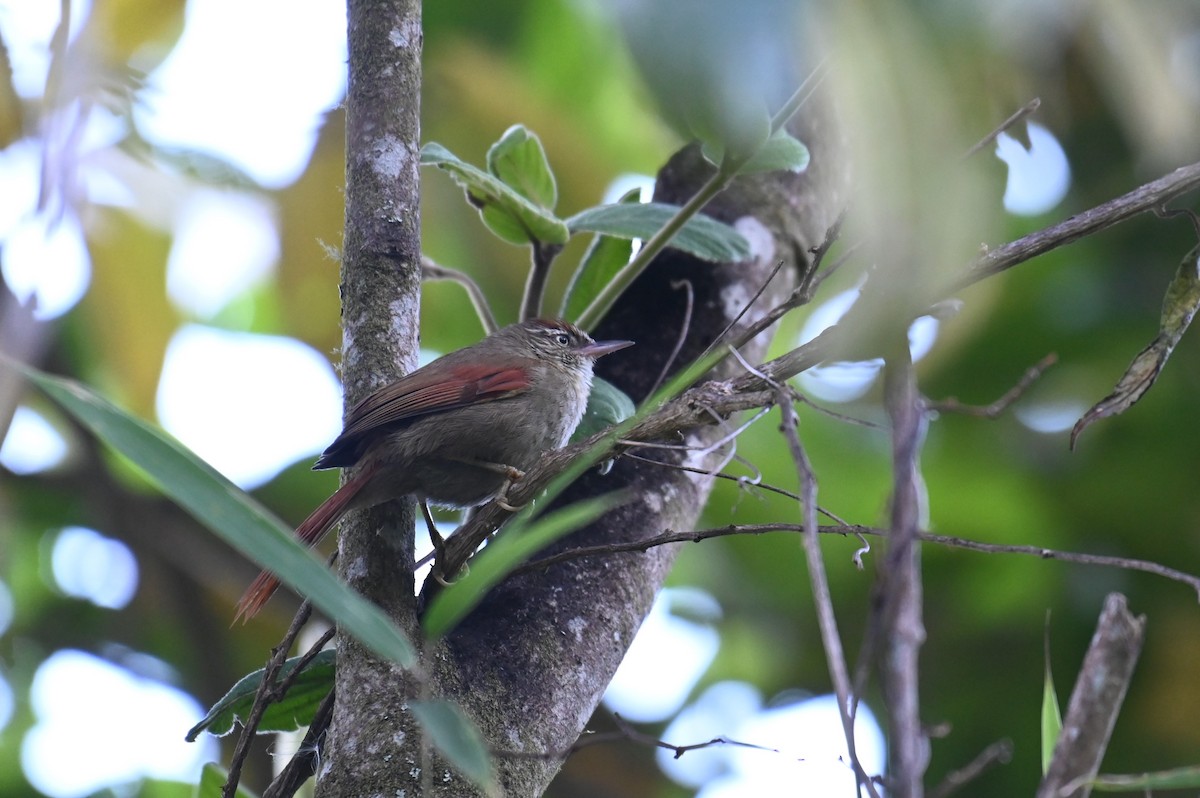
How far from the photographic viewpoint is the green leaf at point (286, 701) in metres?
2.45

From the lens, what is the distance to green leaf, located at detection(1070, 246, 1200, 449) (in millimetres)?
2137

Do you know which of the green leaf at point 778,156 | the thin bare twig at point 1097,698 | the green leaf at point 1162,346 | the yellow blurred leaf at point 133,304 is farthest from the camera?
the yellow blurred leaf at point 133,304

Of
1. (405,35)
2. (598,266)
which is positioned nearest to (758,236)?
(598,266)

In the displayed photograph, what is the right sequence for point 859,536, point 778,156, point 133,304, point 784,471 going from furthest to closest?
point 784,471
point 133,304
point 778,156
point 859,536

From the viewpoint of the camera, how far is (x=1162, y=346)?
2.14m

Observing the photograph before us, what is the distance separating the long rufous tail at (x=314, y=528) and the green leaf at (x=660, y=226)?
34.0 inches

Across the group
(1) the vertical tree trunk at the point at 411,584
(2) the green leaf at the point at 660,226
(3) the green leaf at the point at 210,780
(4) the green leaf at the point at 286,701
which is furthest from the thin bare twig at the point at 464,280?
(3) the green leaf at the point at 210,780

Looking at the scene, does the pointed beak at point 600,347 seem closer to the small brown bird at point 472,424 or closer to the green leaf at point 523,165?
the small brown bird at point 472,424

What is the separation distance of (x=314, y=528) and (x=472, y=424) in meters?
0.78

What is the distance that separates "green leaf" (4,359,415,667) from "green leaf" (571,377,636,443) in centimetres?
139

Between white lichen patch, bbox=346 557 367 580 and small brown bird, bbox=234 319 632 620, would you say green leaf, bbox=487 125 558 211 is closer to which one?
small brown bird, bbox=234 319 632 620

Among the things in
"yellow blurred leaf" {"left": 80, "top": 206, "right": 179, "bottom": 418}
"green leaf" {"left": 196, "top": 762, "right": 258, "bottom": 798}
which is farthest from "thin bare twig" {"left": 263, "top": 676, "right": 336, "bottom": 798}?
"yellow blurred leaf" {"left": 80, "top": 206, "right": 179, "bottom": 418}

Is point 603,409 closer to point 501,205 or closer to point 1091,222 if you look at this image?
point 501,205

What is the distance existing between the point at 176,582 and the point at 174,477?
4.05 metres
